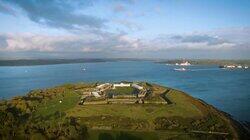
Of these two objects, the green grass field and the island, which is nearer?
the island

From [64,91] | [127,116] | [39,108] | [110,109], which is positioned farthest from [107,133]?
[64,91]

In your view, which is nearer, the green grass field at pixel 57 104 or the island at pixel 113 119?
the island at pixel 113 119

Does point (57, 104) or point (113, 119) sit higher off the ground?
point (57, 104)

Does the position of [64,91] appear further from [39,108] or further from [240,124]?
[240,124]

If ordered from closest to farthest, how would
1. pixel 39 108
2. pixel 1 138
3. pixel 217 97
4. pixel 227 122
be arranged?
1. pixel 1 138
2. pixel 227 122
3. pixel 39 108
4. pixel 217 97

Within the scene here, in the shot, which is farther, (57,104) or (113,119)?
(57,104)

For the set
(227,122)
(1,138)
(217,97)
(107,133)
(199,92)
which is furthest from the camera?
(199,92)

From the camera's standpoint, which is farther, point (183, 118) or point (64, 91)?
point (64, 91)
